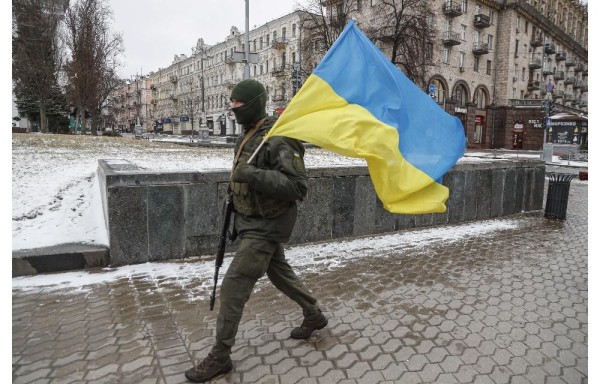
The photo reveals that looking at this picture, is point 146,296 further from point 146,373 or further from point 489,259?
point 489,259

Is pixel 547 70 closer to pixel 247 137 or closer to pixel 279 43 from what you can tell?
pixel 279 43

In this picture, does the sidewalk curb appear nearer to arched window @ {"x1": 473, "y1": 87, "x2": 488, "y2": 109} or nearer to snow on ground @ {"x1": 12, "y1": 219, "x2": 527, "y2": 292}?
snow on ground @ {"x1": 12, "y1": 219, "x2": 527, "y2": 292}

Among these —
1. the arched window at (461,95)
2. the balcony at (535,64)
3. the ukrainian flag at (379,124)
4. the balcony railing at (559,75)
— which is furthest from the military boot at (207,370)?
the balcony railing at (559,75)

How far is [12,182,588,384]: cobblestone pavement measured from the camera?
3.06m

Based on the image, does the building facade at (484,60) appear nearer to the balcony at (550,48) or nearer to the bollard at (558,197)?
the balcony at (550,48)

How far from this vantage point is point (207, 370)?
2873 mm

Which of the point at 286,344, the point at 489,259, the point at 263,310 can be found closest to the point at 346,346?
the point at 286,344

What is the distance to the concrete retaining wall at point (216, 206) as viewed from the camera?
5.19m

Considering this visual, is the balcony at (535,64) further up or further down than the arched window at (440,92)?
further up

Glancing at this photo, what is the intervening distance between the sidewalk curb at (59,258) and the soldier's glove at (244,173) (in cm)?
321

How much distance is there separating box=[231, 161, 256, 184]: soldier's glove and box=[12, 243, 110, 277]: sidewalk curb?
3207 millimetres

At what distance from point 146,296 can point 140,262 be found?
110 centimetres

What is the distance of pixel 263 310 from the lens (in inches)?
161

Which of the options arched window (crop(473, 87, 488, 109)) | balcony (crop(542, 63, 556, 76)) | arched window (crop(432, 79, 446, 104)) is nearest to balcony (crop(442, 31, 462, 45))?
arched window (crop(432, 79, 446, 104))
